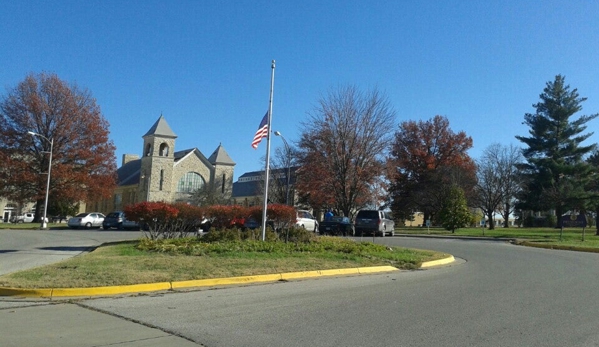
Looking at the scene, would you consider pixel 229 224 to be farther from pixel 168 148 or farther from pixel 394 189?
pixel 168 148

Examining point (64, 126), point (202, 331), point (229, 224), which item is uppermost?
point (64, 126)

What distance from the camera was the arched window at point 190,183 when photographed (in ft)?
250

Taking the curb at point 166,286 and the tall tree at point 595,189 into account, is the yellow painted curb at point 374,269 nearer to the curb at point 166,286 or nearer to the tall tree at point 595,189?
the curb at point 166,286

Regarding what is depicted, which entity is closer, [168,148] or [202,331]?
[202,331]

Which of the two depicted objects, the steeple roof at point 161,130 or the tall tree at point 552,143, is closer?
the tall tree at point 552,143

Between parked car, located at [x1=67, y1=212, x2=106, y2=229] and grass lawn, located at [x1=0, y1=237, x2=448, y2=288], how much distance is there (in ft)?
93.4

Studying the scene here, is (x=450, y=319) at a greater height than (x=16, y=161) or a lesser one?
lesser

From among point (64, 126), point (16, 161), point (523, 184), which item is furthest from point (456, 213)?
point (16, 161)

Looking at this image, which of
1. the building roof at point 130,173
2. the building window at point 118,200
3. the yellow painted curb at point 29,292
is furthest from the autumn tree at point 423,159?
the yellow painted curb at point 29,292

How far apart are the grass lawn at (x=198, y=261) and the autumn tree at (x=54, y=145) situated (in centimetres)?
3378

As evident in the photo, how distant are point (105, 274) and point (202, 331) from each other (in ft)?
16.8

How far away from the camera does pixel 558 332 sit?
7.45m

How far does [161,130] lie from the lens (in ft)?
240

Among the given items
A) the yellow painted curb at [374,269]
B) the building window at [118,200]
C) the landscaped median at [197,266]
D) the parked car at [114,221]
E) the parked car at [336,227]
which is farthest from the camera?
the building window at [118,200]
